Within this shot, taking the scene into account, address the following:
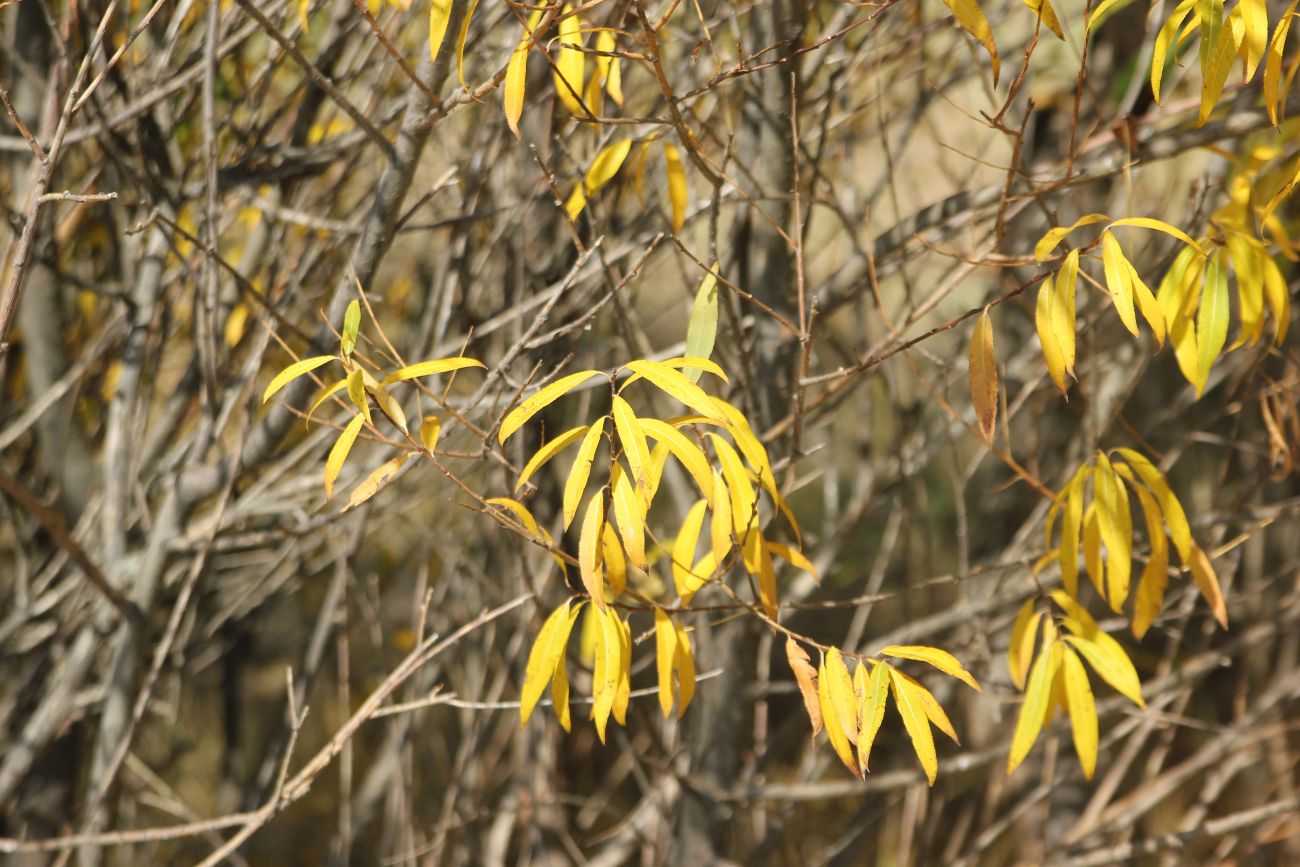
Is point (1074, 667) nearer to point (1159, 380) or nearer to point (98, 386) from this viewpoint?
point (1159, 380)

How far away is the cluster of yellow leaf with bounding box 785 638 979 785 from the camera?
1.03 meters

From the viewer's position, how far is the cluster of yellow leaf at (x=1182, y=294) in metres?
1.04

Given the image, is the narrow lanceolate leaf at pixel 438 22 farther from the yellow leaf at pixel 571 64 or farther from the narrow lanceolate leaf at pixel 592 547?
the narrow lanceolate leaf at pixel 592 547

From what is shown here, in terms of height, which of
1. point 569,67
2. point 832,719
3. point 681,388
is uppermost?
point 569,67

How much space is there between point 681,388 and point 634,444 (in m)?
0.07

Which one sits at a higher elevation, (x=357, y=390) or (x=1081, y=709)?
(x=357, y=390)

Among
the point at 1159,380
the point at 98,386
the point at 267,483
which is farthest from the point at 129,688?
the point at 1159,380

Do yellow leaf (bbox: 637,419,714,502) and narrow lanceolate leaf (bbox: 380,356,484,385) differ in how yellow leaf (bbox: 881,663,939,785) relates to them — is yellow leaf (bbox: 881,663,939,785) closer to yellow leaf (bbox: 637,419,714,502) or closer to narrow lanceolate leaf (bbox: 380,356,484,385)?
yellow leaf (bbox: 637,419,714,502)

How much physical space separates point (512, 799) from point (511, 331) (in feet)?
3.06

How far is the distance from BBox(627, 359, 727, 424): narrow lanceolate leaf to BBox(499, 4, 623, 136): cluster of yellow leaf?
1.06 ft

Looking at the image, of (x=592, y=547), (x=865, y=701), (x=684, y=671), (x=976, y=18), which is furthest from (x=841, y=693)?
(x=976, y=18)

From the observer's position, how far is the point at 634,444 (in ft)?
2.99

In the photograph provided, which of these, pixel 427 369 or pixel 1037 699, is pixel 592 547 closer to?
pixel 427 369

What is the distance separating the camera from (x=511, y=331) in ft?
5.65
